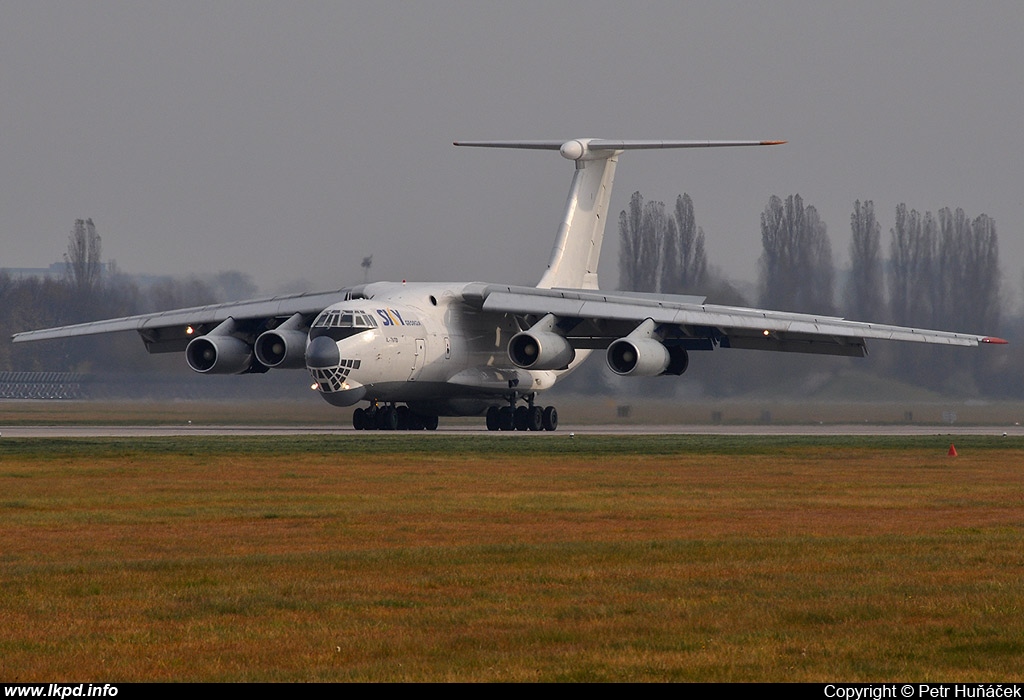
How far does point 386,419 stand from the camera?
111ft

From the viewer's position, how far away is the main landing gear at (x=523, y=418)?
34656mm

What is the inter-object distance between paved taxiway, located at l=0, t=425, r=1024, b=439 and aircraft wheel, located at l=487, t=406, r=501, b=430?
0.32 m

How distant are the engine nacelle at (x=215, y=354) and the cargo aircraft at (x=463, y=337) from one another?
35 millimetres

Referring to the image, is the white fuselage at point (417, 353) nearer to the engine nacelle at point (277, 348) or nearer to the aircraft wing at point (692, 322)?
the aircraft wing at point (692, 322)

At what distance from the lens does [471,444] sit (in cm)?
2641

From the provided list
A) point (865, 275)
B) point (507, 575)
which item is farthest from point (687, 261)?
point (507, 575)

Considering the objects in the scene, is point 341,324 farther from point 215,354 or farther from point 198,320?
point 198,320

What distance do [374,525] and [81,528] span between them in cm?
261

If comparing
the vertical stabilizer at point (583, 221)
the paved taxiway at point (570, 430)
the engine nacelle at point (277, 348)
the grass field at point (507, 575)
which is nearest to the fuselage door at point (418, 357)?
the paved taxiway at point (570, 430)

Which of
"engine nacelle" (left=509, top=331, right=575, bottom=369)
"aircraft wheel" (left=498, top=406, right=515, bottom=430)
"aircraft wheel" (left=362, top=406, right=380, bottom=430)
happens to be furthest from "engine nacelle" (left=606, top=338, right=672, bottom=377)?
"aircraft wheel" (left=362, top=406, right=380, bottom=430)

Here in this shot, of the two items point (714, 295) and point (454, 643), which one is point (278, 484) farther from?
point (714, 295)

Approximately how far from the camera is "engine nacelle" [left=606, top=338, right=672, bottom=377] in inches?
1227

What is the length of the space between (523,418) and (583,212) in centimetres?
653

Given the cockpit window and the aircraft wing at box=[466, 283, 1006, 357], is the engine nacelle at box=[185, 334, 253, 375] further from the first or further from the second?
the aircraft wing at box=[466, 283, 1006, 357]
